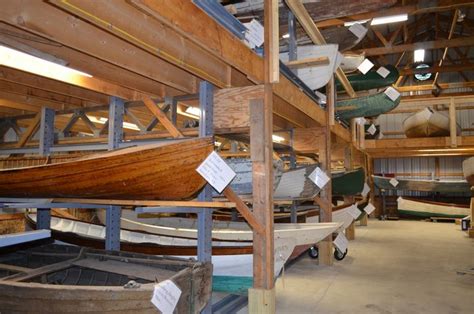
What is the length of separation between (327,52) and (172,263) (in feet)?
8.16

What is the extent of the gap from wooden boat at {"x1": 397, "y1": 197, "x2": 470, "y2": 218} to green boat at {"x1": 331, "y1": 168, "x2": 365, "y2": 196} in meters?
5.47

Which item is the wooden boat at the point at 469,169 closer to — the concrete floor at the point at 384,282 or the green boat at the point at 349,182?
the concrete floor at the point at 384,282

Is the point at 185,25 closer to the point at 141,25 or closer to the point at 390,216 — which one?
the point at 141,25

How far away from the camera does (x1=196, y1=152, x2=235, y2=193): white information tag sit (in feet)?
5.90

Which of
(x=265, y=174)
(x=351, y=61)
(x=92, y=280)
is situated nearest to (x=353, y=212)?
(x=351, y=61)

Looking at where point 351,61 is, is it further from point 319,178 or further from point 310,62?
point 310,62

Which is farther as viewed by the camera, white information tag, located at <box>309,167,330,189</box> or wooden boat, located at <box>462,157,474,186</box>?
wooden boat, located at <box>462,157,474,186</box>

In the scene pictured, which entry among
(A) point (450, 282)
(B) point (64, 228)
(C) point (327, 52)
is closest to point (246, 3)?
(C) point (327, 52)

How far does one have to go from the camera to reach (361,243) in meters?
6.09

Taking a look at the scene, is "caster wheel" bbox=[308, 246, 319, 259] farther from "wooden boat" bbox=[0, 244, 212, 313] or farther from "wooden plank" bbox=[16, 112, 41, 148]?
"wooden plank" bbox=[16, 112, 41, 148]

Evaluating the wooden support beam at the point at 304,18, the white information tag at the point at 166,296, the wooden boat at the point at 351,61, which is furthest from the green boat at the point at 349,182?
the white information tag at the point at 166,296

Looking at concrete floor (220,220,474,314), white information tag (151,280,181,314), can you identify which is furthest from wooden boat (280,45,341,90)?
white information tag (151,280,181,314)

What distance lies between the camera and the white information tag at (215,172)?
1.80m

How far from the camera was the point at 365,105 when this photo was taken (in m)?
5.00
